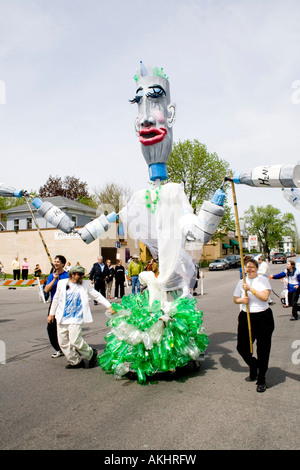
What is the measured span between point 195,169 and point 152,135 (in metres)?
27.4

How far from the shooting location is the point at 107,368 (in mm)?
4746

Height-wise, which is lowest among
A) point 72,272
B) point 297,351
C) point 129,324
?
point 297,351

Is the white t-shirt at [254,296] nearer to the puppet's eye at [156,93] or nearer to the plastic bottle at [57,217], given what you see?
the plastic bottle at [57,217]

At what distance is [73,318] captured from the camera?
16.7 feet

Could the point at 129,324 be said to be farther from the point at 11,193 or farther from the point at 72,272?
the point at 11,193

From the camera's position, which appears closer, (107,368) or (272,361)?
(107,368)

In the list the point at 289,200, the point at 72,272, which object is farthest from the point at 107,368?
the point at 289,200

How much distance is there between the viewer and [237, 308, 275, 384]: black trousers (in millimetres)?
4098

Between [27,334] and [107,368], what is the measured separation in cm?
335

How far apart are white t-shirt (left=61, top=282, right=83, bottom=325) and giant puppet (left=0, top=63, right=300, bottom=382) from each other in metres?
0.59

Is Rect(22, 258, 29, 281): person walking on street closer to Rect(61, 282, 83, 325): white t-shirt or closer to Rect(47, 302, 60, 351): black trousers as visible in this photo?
Rect(47, 302, 60, 351): black trousers

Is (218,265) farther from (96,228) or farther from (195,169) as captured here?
(96,228)

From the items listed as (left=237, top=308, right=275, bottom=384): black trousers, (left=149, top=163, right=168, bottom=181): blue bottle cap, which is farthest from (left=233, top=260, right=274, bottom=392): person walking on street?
(left=149, top=163, right=168, bottom=181): blue bottle cap

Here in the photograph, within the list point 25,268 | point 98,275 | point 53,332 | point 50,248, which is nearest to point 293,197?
point 53,332
